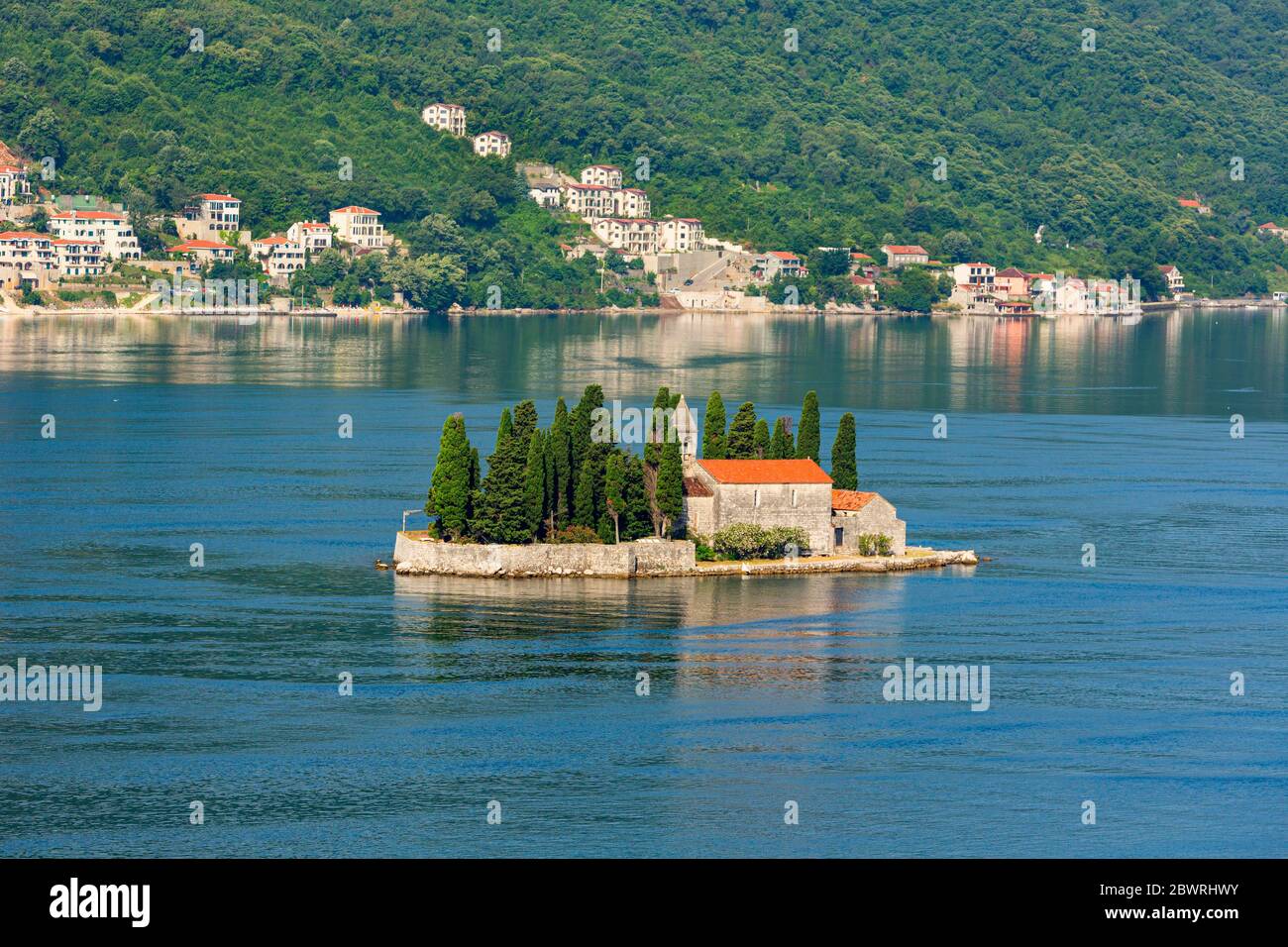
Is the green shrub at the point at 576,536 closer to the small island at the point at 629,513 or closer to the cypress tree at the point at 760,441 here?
the small island at the point at 629,513

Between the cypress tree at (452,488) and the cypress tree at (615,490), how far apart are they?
461cm

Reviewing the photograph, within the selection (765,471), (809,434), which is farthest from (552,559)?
(809,434)

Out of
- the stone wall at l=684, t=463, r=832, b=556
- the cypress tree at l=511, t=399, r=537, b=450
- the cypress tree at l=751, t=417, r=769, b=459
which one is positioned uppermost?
→ the cypress tree at l=511, t=399, r=537, b=450

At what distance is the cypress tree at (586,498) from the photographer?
236ft

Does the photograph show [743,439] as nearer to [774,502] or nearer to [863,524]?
[774,502]

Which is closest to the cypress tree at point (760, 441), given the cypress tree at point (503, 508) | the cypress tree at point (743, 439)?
the cypress tree at point (743, 439)

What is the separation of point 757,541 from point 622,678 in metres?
15.0

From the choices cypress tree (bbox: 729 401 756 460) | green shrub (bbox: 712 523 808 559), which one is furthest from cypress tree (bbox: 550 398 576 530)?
cypress tree (bbox: 729 401 756 460)

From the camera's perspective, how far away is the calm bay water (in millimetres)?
49719

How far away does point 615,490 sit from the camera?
72125mm

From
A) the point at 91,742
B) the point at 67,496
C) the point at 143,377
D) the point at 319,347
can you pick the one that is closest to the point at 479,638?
the point at 91,742

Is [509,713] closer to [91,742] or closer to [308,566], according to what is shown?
[91,742]

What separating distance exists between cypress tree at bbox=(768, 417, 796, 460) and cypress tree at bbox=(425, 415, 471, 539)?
13.5 m

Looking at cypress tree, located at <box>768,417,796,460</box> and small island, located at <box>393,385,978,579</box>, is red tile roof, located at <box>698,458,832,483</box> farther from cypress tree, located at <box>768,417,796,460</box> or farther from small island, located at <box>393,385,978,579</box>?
cypress tree, located at <box>768,417,796,460</box>
